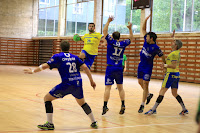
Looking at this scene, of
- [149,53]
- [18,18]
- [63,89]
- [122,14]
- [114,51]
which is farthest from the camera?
[18,18]

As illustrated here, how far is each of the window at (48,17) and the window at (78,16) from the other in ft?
6.38

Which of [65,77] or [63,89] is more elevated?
[65,77]

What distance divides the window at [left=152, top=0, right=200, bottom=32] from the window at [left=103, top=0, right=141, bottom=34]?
5.99 ft

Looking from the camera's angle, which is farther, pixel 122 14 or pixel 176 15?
pixel 122 14

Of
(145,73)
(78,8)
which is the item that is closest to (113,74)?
Answer: (145,73)

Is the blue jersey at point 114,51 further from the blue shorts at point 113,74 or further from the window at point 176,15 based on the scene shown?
the window at point 176,15

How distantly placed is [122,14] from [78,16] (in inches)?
208

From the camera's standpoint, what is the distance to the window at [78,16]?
1003 inches

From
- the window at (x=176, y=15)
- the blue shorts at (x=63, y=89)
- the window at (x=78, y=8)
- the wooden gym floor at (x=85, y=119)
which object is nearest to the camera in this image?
the blue shorts at (x=63, y=89)

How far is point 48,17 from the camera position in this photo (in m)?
30.2

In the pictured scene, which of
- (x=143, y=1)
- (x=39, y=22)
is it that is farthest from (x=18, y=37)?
(x=143, y=1)

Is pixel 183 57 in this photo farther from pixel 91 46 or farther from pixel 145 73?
pixel 145 73

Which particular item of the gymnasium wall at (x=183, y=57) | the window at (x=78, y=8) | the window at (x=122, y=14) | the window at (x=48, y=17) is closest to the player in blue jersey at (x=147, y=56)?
the gymnasium wall at (x=183, y=57)

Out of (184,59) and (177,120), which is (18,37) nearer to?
(184,59)
